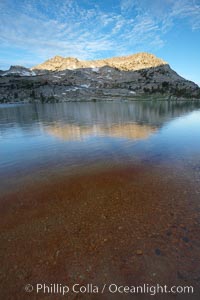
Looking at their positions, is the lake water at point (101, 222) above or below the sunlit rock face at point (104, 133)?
below

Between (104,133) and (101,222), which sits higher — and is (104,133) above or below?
above

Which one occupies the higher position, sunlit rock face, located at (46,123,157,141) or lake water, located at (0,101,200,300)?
sunlit rock face, located at (46,123,157,141)

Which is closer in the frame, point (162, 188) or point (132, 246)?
point (132, 246)

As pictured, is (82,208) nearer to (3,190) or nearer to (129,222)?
(129,222)

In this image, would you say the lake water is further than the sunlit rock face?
No

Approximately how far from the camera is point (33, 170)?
13047 mm

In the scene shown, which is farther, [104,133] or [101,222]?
[104,133]

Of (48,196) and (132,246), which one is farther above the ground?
(48,196)

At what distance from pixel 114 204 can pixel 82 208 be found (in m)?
1.63

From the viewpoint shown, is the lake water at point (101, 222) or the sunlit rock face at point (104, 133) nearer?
the lake water at point (101, 222)

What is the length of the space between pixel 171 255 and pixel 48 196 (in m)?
6.59

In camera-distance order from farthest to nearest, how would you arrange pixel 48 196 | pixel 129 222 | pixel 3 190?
pixel 3 190
pixel 48 196
pixel 129 222

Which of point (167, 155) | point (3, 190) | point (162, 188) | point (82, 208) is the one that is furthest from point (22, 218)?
point (167, 155)

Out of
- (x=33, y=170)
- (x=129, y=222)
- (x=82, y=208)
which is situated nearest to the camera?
(x=129, y=222)
